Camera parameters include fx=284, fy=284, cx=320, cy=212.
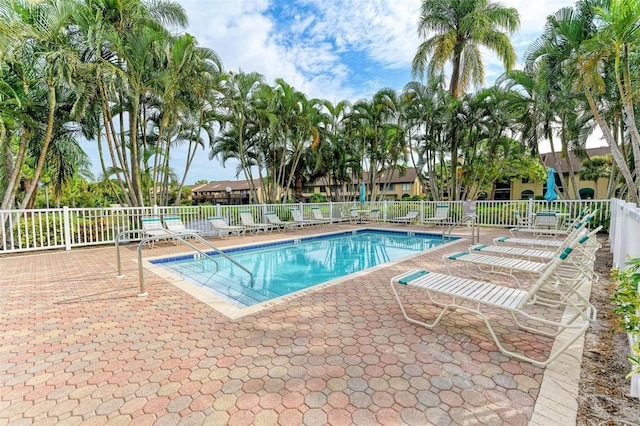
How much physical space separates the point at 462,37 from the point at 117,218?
17027mm

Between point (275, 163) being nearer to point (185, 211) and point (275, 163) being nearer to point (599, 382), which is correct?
point (185, 211)

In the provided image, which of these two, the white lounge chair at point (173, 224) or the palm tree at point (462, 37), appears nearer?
the white lounge chair at point (173, 224)

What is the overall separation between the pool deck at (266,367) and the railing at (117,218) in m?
5.14

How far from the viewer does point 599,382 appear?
7.02 feet

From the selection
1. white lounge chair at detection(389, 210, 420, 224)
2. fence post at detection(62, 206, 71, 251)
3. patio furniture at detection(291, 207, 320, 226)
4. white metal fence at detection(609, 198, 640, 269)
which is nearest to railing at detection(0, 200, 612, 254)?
fence post at detection(62, 206, 71, 251)

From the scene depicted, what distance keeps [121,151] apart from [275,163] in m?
9.09

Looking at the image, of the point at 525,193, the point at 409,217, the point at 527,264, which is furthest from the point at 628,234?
the point at 525,193

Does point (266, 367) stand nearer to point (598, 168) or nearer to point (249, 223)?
point (249, 223)

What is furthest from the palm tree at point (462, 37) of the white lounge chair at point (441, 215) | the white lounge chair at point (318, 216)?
the white lounge chair at point (318, 216)

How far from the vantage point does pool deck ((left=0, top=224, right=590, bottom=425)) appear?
73.6 inches

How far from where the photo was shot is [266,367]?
237 cm

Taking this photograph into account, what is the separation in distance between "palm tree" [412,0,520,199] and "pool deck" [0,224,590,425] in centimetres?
1495

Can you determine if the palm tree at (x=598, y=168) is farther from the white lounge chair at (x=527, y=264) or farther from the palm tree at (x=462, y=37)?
the white lounge chair at (x=527, y=264)

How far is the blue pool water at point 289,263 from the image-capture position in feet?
17.4
